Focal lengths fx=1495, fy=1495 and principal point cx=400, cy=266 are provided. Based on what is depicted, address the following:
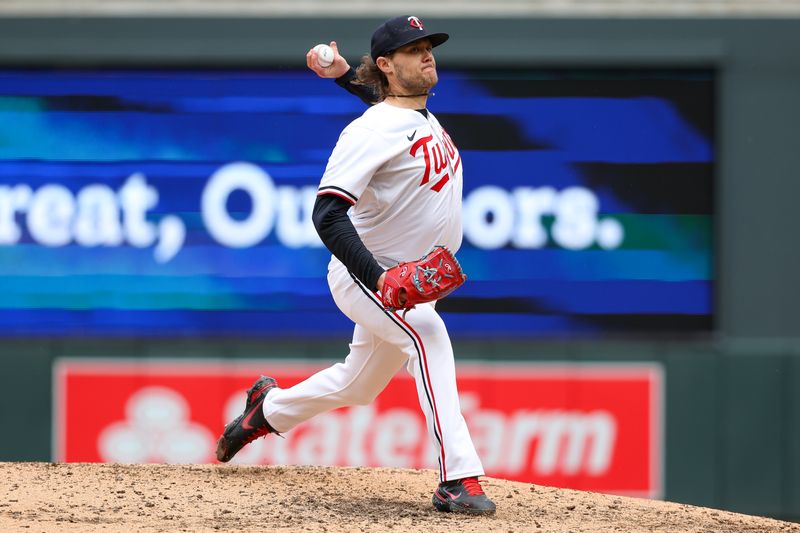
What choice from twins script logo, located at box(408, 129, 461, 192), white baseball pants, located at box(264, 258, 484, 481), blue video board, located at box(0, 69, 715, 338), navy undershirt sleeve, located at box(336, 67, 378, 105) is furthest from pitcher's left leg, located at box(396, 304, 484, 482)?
blue video board, located at box(0, 69, 715, 338)

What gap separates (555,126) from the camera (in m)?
8.13

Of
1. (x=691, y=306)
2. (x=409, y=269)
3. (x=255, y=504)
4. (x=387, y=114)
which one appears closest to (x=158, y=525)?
(x=255, y=504)

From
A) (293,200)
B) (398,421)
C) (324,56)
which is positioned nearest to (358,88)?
(324,56)

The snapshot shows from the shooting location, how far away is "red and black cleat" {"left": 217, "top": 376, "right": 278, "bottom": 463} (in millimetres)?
5121

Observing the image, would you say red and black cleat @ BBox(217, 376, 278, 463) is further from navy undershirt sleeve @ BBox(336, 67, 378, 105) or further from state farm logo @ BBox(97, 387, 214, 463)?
state farm logo @ BBox(97, 387, 214, 463)

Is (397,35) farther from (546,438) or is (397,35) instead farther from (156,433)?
(156,433)

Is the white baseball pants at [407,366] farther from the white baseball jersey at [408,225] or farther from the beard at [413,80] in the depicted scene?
the beard at [413,80]

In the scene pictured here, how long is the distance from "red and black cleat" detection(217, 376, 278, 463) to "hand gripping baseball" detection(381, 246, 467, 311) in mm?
917

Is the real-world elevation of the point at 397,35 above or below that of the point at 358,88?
above

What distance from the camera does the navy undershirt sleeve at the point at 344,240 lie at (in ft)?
14.3

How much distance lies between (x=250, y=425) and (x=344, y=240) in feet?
3.40

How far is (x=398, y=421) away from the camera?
7.95 meters

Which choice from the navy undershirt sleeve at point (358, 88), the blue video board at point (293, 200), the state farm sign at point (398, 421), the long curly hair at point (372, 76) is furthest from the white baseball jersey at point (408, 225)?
the blue video board at point (293, 200)

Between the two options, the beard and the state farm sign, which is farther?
the state farm sign
